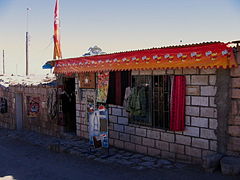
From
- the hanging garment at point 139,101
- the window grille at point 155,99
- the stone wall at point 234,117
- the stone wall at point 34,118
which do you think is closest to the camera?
the stone wall at point 234,117

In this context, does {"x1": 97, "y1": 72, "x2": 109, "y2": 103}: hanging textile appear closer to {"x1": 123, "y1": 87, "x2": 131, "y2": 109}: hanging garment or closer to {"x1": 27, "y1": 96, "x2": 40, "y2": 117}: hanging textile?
{"x1": 123, "y1": 87, "x2": 131, "y2": 109}: hanging garment

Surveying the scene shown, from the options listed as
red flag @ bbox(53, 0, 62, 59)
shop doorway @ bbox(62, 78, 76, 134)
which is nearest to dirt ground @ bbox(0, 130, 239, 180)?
shop doorway @ bbox(62, 78, 76, 134)

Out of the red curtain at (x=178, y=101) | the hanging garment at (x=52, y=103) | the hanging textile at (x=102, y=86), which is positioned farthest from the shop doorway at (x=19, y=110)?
the red curtain at (x=178, y=101)

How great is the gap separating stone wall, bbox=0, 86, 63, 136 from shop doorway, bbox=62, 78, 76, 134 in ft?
1.41

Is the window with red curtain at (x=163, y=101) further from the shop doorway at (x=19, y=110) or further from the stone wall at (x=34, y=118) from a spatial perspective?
the shop doorway at (x=19, y=110)

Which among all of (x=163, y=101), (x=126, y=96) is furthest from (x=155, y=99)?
(x=126, y=96)

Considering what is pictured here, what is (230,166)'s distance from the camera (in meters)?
5.66

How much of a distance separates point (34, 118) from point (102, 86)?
5.85 m

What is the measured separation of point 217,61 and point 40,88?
29.5 ft

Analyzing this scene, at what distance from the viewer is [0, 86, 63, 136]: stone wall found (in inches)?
478

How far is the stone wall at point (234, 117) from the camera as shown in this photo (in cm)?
584

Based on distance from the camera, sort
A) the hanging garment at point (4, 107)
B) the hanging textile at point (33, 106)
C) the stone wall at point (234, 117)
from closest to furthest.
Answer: the stone wall at point (234, 117), the hanging textile at point (33, 106), the hanging garment at point (4, 107)

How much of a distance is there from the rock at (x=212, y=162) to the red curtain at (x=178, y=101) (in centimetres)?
106

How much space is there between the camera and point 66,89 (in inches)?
452
